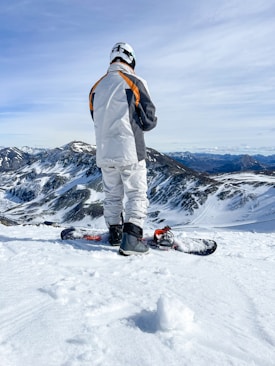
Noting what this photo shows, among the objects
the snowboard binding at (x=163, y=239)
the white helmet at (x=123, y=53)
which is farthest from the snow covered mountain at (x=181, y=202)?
the white helmet at (x=123, y=53)

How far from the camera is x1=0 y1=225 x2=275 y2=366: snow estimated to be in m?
2.33

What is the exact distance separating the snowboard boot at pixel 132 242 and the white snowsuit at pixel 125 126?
0.15 meters

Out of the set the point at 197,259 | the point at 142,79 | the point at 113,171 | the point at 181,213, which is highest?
the point at 142,79

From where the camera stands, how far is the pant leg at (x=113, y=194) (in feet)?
19.9

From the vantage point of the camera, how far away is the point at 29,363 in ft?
7.13

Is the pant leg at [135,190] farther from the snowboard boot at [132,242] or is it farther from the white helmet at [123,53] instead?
the white helmet at [123,53]

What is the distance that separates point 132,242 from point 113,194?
118 cm

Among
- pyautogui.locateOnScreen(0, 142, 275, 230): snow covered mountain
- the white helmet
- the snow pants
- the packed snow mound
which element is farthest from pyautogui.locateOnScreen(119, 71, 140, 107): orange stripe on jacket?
pyautogui.locateOnScreen(0, 142, 275, 230): snow covered mountain

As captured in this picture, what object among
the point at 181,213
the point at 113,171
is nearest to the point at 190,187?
the point at 181,213

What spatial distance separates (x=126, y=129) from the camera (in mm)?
5516

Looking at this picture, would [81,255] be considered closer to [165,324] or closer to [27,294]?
[27,294]

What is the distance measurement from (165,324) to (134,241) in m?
2.76

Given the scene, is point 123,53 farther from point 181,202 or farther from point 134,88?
point 181,202

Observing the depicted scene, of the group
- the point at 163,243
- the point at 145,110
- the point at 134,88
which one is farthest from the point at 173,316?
the point at 134,88
